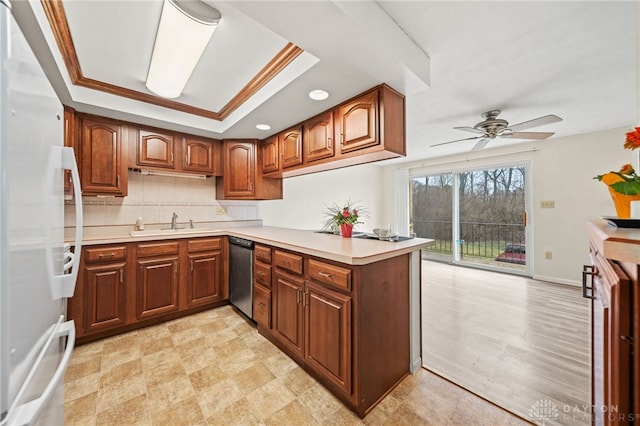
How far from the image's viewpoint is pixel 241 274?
2666mm

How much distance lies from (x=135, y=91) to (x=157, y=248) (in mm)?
1528

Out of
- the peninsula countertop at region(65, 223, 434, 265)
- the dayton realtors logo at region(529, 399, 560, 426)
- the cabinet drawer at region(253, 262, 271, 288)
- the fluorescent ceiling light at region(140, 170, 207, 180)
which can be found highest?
the fluorescent ceiling light at region(140, 170, 207, 180)

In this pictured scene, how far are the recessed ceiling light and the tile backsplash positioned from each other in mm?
2123

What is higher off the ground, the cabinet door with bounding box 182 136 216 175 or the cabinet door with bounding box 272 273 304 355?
the cabinet door with bounding box 182 136 216 175

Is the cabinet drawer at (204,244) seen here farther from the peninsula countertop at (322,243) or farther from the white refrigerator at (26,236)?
the white refrigerator at (26,236)

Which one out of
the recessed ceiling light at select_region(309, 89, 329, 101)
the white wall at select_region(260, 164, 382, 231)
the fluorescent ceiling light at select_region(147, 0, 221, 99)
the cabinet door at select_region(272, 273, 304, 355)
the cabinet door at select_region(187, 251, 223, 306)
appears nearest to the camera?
the fluorescent ceiling light at select_region(147, 0, 221, 99)

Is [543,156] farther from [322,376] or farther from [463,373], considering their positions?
[322,376]

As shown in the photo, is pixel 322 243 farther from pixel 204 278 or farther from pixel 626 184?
pixel 204 278

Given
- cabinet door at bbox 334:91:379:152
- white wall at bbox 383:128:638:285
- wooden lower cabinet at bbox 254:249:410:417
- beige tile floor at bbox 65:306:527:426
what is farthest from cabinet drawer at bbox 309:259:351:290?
white wall at bbox 383:128:638:285

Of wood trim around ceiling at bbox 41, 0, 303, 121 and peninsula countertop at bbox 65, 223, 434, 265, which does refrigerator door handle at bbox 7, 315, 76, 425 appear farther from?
wood trim around ceiling at bbox 41, 0, 303, 121

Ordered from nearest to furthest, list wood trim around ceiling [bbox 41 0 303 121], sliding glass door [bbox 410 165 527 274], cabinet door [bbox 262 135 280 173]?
1. wood trim around ceiling [bbox 41 0 303 121]
2. cabinet door [bbox 262 135 280 173]
3. sliding glass door [bbox 410 165 527 274]

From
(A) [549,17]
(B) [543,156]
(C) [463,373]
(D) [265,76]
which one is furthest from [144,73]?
(B) [543,156]

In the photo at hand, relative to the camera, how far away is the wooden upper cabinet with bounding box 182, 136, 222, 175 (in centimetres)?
303

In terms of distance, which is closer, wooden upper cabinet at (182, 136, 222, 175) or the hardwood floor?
the hardwood floor
